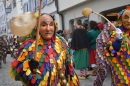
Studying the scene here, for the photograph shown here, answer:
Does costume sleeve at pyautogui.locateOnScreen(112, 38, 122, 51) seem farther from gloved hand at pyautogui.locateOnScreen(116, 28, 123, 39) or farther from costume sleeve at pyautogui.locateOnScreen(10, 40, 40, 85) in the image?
costume sleeve at pyautogui.locateOnScreen(10, 40, 40, 85)

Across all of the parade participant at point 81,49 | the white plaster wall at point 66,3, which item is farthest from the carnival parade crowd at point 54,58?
the white plaster wall at point 66,3

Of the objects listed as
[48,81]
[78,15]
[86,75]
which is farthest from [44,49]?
[78,15]

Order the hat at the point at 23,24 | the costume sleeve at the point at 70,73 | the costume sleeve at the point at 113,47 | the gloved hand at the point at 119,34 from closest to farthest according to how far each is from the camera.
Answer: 1. the hat at the point at 23,24
2. the costume sleeve at the point at 70,73
3. the gloved hand at the point at 119,34
4. the costume sleeve at the point at 113,47

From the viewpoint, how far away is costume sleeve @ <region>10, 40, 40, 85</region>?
2680 millimetres

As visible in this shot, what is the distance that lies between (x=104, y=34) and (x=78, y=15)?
22.1 ft

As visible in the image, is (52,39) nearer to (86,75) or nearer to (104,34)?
(104,34)

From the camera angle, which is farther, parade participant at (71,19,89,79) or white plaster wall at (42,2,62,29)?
white plaster wall at (42,2,62,29)

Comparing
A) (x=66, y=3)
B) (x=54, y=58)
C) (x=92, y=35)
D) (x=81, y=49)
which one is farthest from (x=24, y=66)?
(x=66, y=3)

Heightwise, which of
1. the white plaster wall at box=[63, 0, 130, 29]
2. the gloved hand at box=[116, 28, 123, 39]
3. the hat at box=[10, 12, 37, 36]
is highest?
the white plaster wall at box=[63, 0, 130, 29]

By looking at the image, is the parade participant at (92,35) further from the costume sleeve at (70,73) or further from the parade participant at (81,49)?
the costume sleeve at (70,73)

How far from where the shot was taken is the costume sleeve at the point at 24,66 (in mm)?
2680

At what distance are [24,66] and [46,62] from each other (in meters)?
0.29

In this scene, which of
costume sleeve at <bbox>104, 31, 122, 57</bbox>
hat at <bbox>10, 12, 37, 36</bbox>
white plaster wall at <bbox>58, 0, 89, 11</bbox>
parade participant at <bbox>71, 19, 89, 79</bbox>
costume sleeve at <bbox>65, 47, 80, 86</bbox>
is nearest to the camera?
hat at <bbox>10, 12, 37, 36</bbox>

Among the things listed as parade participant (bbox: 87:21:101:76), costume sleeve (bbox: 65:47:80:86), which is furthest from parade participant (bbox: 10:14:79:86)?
parade participant (bbox: 87:21:101:76)
